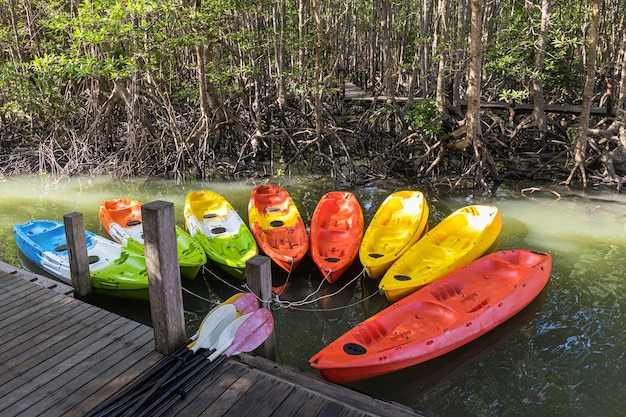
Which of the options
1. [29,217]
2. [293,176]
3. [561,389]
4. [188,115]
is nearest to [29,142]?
[188,115]

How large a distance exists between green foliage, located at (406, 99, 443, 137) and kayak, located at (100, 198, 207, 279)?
225 inches

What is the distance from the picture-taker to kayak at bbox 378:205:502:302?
199 inches

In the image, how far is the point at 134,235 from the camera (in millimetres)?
6445

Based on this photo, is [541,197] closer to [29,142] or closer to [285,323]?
[285,323]

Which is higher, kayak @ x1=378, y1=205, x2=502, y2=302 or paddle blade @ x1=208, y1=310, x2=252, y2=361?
paddle blade @ x1=208, y1=310, x2=252, y2=361

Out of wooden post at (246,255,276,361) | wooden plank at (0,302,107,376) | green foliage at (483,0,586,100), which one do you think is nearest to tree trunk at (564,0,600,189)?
green foliage at (483,0,586,100)

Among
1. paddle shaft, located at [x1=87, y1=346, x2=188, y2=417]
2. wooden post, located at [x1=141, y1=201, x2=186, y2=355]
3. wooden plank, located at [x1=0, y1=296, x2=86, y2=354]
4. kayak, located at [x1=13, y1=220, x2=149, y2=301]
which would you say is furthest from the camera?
kayak, located at [x1=13, y1=220, x2=149, y2=301]

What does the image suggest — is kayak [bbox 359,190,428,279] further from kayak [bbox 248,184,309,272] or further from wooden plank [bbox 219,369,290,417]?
wooden plank [bbox 219,369,290,417]

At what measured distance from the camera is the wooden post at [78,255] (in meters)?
4.43

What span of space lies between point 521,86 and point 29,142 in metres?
14.7

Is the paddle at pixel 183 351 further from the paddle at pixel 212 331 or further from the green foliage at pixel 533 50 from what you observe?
the green foliage at pixel 533 50

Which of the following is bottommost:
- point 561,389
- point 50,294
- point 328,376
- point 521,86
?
point 561,389

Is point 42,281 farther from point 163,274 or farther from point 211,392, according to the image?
point 211,392

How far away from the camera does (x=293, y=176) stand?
11359 mm
